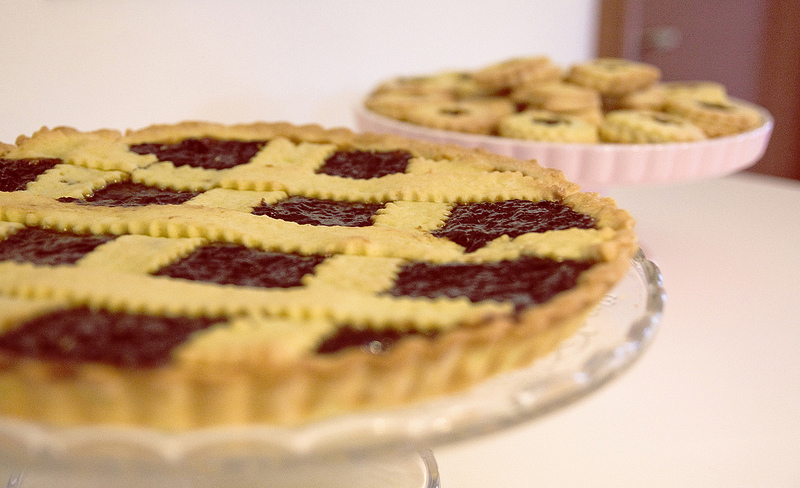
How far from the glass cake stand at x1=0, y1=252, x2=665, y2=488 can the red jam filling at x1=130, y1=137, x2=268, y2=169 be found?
65cm

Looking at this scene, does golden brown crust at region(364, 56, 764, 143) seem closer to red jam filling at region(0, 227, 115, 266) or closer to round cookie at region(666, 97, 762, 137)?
round cookie at region(666, 97, 762, 137)

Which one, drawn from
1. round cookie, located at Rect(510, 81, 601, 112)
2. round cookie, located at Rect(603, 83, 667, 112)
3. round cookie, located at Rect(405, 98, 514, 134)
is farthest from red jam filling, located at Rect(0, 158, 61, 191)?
round cookie, located at Rect(603, 83, 667, 112)

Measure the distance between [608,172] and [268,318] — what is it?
107 centimetres

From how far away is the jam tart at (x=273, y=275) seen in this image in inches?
20.2

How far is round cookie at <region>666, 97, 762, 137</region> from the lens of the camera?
1700mm

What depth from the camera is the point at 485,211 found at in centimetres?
91

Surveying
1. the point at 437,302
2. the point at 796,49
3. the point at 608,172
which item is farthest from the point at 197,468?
the point at 796,49

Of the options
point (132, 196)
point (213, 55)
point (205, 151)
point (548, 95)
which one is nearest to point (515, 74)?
point (548, 95)

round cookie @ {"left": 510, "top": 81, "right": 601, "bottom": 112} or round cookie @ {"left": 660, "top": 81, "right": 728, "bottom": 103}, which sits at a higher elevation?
round cookie @ {"left": 510, "top": 81, "right": 601, "bottom": 112}

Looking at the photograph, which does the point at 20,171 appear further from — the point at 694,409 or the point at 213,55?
the point at 694,409

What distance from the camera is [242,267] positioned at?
717 mm

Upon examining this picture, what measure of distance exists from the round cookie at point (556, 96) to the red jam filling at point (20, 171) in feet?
3.89

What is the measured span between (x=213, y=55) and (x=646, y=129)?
1.06 meters

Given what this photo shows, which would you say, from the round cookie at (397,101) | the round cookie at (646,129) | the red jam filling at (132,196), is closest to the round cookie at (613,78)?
the round cookie at (646,129)
